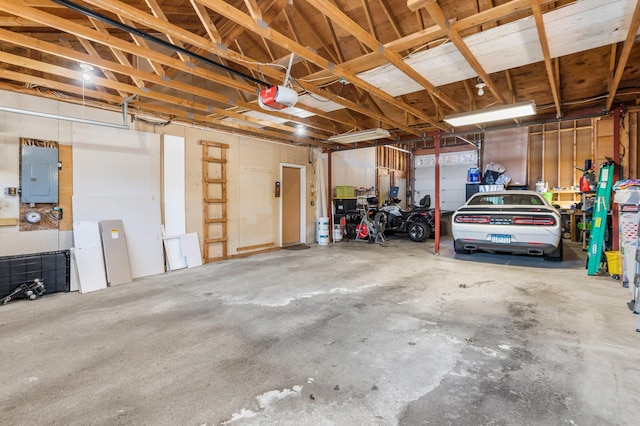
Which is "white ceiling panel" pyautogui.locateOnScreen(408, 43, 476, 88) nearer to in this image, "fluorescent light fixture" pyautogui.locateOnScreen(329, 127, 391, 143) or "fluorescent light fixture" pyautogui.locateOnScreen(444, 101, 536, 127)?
"fluorescent light fixture" pyautogui.locateOnScreen(444, 101, 536, 127)

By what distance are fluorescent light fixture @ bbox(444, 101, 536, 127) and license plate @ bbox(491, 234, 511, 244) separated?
199 cm

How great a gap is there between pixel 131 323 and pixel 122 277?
6.29 ft

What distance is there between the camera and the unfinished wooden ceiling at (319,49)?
2.63 meters

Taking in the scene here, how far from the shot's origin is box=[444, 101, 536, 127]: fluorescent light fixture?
441 centimetres

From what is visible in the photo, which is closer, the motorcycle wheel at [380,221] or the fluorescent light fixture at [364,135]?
the fluorescent light fixture at [364,135]

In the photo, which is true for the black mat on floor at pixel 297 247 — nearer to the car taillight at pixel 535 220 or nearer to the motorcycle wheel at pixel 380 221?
the motorcycle wheel at pixel 380 221

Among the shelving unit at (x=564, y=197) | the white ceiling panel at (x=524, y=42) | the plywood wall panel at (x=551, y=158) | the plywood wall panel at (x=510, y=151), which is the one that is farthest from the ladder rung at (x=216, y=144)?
the plywood wall panel at (x=551, y=158)

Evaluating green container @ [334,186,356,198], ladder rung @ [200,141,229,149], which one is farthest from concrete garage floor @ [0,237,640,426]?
green container @ [334,186,356,198]

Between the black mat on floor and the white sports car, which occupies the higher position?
the white sports car

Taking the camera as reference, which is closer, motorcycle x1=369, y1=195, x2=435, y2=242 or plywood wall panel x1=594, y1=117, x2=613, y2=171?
plywood wall panel x1=594, y1=117, x2=613, y2=171

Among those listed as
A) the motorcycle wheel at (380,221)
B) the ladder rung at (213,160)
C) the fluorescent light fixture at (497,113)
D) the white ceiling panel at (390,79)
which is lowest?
the motorcycle wheel at (380,221)

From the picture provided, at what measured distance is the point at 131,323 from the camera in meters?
3.04

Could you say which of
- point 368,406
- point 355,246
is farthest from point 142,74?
point 355,246

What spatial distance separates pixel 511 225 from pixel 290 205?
522cm
